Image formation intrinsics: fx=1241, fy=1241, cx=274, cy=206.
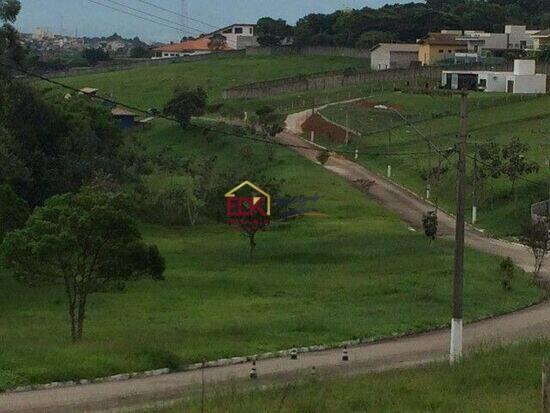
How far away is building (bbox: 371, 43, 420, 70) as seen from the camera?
4651 inches

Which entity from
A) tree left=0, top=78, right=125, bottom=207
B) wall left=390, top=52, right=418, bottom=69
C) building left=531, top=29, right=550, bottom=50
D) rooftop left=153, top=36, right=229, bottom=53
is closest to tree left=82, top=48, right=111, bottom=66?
rooftop left=153, top=36, right=229, bottom=53

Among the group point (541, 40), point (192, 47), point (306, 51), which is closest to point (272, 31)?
point (306, 51)

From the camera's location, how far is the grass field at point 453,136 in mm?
54250

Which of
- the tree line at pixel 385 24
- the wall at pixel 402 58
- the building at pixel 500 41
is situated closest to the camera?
the wall at pixel 402 58

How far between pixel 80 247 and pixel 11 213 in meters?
9.34

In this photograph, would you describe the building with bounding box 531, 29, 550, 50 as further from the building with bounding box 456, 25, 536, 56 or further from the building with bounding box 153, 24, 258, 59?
the building with bounding box 153, 24, 258, 59

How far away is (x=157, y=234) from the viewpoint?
1994 inches

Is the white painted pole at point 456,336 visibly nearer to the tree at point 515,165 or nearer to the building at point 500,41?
the tree at point 515,165

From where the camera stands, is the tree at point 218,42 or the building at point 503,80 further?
the tree at point 218,42

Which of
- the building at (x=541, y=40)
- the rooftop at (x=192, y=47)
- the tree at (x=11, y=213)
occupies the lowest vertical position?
the rooftop at (x=192, y=47)

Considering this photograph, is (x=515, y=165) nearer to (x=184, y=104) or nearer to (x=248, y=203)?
(x=248, y=203)

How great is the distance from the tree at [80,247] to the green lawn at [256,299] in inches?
50.4

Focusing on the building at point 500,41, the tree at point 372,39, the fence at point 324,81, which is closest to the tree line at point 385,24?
the tree at point 372,39

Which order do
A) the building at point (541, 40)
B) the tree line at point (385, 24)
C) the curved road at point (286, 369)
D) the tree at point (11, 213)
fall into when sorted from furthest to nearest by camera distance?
the tree line at point (385, 24)
the building at point (541, 40)
the tree at point (11, 213)
the curved road at point (286, 369)
